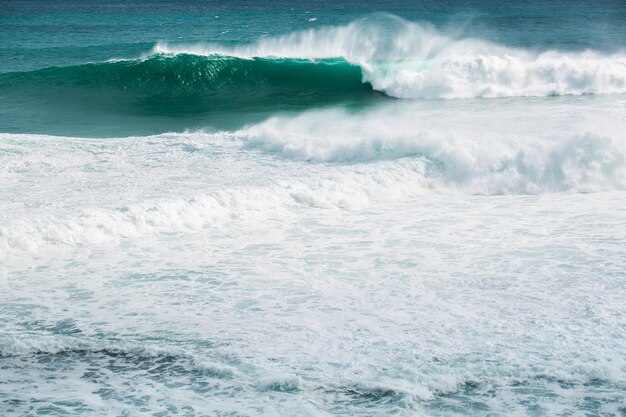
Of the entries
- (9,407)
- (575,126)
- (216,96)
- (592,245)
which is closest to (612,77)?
(575,126)

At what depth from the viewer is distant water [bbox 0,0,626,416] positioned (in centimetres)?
495

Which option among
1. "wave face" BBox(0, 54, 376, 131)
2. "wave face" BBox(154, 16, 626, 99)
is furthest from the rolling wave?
"wave face" BBox(154, 16, 626, 99)

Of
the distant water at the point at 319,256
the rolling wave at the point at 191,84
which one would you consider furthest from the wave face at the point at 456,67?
the rolling wave at the point at 191,84

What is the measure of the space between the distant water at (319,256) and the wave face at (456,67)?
24 centimetres

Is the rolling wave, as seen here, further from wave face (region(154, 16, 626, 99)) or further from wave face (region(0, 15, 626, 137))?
wave face (region(154, 16, 626, 99))

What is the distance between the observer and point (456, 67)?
18625 mm

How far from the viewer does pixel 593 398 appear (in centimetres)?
470

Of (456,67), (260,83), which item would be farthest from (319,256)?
(260,83)

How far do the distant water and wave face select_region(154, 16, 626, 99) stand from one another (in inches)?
9.5

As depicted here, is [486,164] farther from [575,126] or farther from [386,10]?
[386,10]

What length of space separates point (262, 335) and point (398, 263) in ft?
5.95

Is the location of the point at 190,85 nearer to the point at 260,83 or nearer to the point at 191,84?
the point at 191,84

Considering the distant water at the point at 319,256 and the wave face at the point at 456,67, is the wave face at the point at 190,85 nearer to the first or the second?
the distant water at the point at 319,256

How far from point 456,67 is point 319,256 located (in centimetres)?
1243
